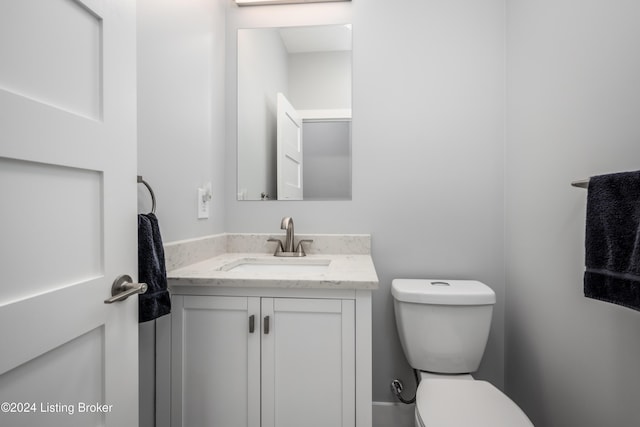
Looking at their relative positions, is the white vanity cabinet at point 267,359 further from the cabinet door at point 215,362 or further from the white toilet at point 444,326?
the white toilet at point 444,326

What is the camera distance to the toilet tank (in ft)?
4.40

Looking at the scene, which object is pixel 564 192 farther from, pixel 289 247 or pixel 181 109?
pixel 181 109

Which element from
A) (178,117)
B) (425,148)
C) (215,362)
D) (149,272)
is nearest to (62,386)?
(149,272)

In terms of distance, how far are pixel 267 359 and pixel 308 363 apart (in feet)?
0.46

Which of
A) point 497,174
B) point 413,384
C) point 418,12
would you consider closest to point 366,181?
point 497,174

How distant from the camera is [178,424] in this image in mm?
1122

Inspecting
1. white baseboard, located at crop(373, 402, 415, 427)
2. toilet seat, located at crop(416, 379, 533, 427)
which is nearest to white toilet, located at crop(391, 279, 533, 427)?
toilet seat, located at crop(416, 379, 533, 427)

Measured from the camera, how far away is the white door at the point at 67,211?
52 centimetres

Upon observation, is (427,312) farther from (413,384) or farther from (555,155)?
(555,155)

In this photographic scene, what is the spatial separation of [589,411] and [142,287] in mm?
1397

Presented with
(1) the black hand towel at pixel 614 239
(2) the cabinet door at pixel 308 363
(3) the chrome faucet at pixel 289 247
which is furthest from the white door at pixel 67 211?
(1) the black hand towel at pixel 614 239

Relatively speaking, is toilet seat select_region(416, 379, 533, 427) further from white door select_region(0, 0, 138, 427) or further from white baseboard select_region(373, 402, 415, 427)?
white door select_region(0, 0, 138, 427)

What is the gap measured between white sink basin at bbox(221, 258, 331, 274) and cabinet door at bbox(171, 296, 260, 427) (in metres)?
0.38

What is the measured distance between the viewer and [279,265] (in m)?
1.56
